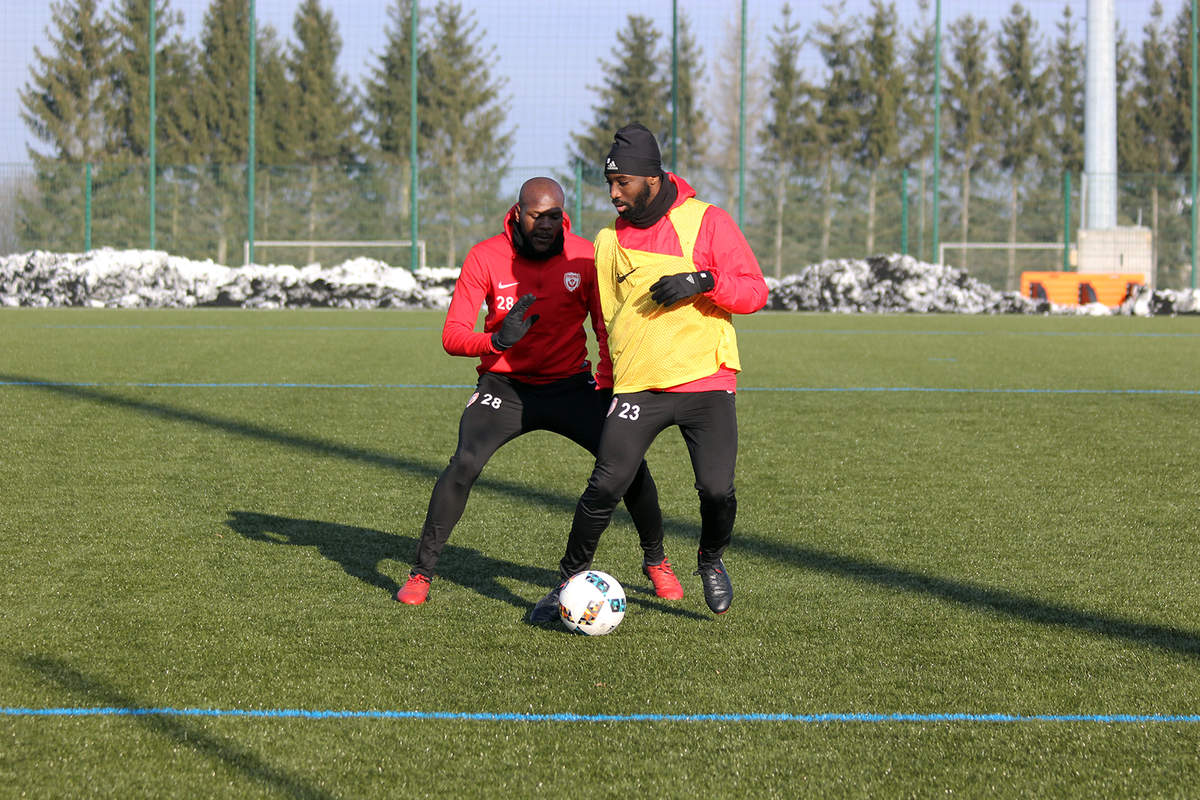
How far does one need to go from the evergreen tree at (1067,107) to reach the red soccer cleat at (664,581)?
5356 centimetres

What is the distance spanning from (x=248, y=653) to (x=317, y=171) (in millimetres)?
31376

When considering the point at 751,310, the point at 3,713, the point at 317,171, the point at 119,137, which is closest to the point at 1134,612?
the point at 751,310

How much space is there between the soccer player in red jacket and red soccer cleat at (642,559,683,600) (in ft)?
0.56

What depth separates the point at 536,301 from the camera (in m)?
5.25

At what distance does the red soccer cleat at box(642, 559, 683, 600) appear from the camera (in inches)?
213

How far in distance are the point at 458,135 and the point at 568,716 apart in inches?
1597

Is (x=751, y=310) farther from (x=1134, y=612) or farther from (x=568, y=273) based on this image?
(x=1134, y=612)

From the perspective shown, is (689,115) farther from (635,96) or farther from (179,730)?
(179,730)

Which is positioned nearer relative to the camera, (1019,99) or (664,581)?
(664,581)

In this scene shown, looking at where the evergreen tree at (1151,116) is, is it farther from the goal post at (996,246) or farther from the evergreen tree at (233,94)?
the evergreen tree at (233,94)

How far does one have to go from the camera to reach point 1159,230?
3569cm

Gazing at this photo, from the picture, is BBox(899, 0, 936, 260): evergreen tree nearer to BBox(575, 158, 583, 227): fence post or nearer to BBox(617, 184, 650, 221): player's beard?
BBox(575, 158, 583, 227): fence post

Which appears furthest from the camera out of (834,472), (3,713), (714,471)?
(834,472)

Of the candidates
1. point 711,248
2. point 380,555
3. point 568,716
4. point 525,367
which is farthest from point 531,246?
point 568,716
